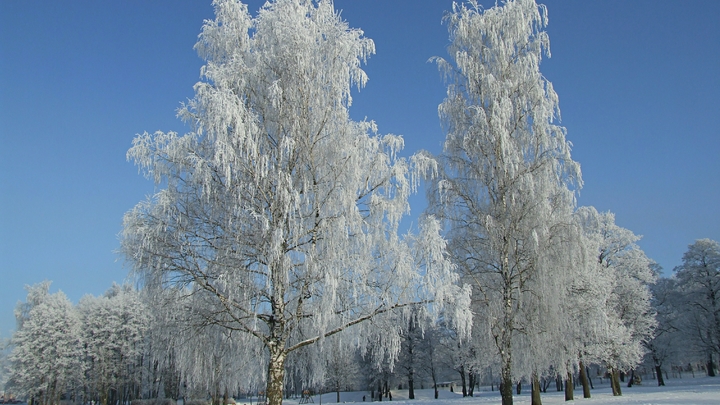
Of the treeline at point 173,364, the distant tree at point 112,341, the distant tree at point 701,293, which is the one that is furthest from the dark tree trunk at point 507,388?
the distant tree at point 112,341

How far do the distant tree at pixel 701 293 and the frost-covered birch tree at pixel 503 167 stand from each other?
29.8 m

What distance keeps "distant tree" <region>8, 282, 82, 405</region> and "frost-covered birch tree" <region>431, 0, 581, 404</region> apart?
4097cm

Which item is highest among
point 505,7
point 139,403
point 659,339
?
point 505,7

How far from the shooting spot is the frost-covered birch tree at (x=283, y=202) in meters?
11.7

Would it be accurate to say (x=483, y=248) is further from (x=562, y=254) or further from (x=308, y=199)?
(x=308, y=199)

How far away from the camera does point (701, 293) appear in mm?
38344

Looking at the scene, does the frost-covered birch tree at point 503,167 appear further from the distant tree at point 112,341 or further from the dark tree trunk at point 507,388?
the distant tree at point 112,341

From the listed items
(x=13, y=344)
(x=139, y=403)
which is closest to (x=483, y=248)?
(x=139, y=403)

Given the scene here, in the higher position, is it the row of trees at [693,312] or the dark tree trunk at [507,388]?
the row of trees at [693,312]

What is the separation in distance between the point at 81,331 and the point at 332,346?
42082 mm

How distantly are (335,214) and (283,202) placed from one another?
1.38 metres

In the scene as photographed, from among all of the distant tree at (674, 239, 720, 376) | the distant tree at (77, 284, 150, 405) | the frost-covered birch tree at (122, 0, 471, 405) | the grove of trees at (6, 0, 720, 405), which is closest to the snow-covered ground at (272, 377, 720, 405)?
the distant tree at (674, 239, 720, 376)

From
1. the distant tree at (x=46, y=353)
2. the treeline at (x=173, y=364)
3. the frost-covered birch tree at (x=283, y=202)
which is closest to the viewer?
the frost-covered birch tree at (x=283, y=202)

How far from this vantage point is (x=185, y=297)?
498 inches
